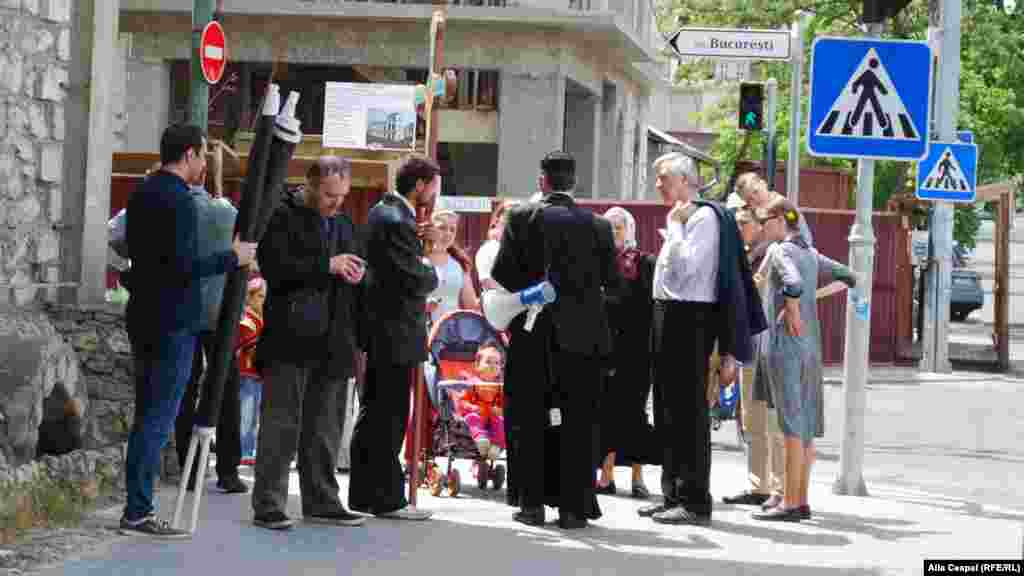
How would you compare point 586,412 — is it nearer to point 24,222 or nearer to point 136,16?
point 24,222

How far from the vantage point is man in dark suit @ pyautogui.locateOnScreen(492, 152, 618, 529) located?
11008 mm

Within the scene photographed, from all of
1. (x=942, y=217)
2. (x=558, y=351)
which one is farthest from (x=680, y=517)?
(x=942, y=217)

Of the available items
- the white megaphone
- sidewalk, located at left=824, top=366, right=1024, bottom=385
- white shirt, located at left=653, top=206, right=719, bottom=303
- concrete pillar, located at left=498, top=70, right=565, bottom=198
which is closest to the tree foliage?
concrete pillar, located at left=498, top=70, right=565, bottom=198

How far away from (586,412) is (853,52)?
328 centimetres

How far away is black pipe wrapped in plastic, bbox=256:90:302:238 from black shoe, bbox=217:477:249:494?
2.51 m

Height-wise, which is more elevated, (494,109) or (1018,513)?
(494,109)

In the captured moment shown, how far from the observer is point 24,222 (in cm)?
1130

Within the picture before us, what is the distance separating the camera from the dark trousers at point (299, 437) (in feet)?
33.7

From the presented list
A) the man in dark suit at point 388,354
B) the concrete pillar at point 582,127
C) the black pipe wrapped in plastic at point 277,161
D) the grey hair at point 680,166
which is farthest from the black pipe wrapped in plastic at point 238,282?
the concrete pillar at point 582,127

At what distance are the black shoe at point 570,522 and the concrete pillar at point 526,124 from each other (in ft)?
76.8

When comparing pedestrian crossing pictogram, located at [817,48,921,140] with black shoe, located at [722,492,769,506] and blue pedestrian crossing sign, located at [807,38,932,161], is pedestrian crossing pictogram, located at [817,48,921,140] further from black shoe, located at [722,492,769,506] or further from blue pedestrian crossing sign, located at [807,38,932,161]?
black shoe, located at [722,492,769,506]

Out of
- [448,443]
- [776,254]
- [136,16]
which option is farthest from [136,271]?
[136,16]

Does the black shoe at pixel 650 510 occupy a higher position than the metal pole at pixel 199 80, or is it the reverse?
the metal pole at pixel 199 80

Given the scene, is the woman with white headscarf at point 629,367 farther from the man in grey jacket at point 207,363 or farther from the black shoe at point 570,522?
the man in grey jacket at point 207,363
